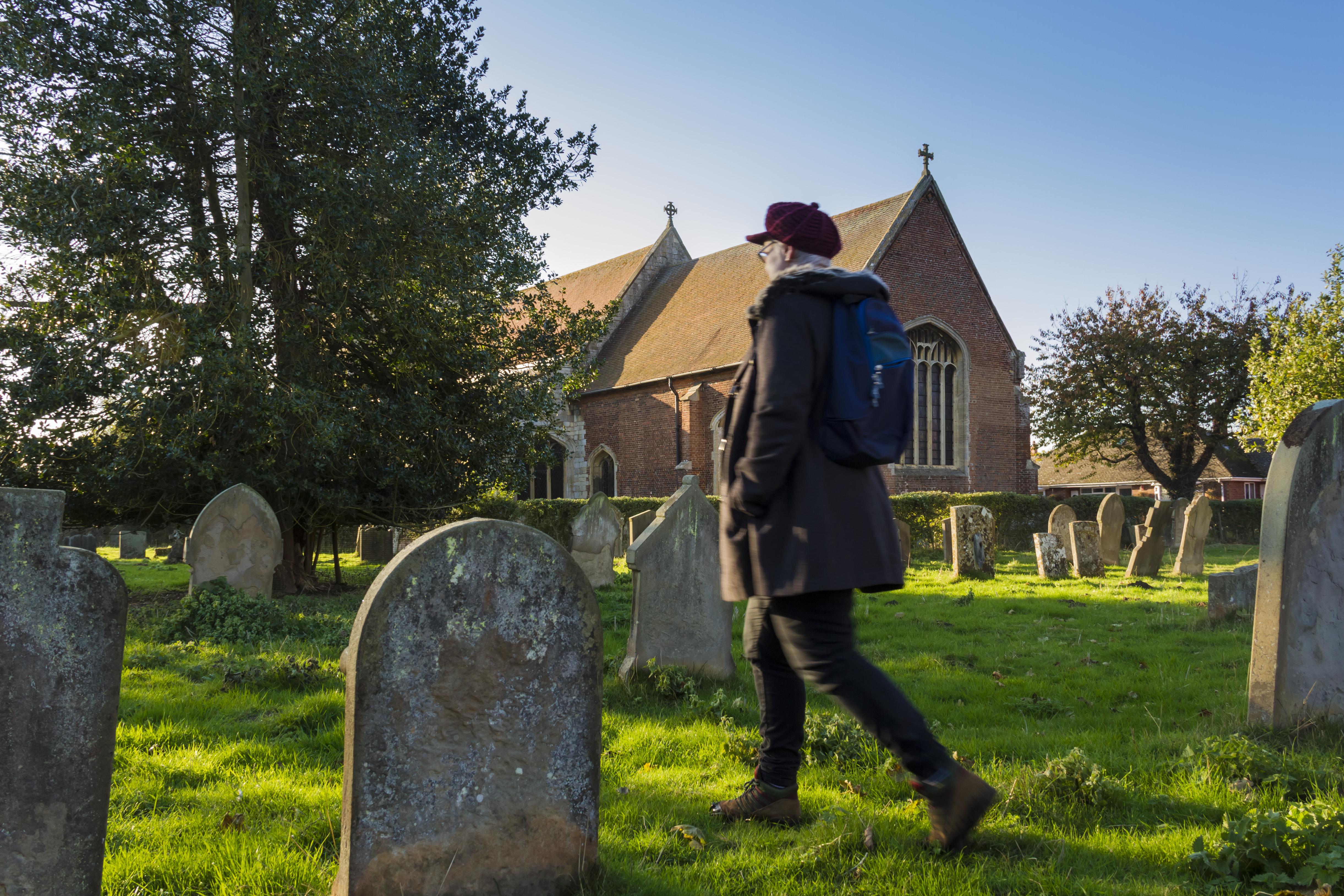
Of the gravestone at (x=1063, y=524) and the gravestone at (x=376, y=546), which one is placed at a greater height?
the gravestone at (x=1063, y=524)

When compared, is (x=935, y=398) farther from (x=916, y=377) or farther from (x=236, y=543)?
(x=236, y=543)

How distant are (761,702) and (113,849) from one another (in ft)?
7.29

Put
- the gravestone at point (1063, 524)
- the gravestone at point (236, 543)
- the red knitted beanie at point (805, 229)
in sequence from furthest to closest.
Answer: the gravestone at point (1063, 524), the gravestone at point (236, 543), the red knitted beanie at point (805, 229)

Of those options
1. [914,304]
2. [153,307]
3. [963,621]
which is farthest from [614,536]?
[914,304]

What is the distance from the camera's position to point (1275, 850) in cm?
248

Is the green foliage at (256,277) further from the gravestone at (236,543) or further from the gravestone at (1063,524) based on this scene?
the gravestone at (1063,524)

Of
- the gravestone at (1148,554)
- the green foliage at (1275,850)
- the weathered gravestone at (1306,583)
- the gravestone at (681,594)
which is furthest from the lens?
the gravestone at (1148,554)

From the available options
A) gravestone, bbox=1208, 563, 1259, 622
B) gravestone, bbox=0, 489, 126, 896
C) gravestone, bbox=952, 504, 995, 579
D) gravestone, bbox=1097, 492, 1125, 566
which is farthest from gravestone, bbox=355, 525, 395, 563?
gravestone, bbox=0, 489, 126, 896

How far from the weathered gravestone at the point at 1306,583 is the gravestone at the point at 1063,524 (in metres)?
9.02

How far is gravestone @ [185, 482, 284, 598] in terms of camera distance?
26.2ft

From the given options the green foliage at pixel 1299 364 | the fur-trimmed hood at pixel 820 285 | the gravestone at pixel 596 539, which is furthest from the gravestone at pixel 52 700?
the green foliage at pixel 1299 364

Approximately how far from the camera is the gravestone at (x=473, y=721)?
226 cm

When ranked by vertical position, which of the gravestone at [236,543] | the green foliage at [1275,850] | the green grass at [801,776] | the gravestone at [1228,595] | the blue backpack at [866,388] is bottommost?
the green grass at [801,776]

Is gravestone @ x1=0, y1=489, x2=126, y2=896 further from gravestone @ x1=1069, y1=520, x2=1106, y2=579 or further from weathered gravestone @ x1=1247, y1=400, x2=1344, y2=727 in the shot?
gravestone @ x1=1069, y1=520, x2=1106, y2=579
